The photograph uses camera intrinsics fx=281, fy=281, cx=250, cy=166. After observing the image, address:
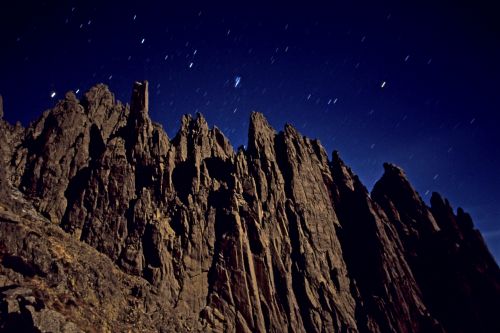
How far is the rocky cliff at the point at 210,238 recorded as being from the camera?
33.3m

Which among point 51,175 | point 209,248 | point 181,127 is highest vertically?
point 181,127

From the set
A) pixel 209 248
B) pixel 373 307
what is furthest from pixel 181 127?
pixel 373 307

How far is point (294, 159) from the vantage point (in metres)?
72.4

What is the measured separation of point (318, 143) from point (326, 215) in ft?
93.5

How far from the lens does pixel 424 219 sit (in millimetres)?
71750

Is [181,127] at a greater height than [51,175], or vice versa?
[181,127]

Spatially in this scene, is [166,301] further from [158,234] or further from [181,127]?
[181,127]

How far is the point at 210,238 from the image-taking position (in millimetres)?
49250

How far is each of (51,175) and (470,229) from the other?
93855 millimetres

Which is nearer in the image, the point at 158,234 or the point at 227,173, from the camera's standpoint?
the point at 158,234

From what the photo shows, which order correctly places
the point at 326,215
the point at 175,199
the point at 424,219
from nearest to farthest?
1. the point at 175,199
2. the point at 326,215
3. the point at 424,219

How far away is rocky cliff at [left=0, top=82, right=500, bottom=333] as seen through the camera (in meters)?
33.3

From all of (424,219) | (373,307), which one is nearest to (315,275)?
(373,307)


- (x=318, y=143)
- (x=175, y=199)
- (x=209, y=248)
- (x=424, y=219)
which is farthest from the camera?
(x=318, y=143)
